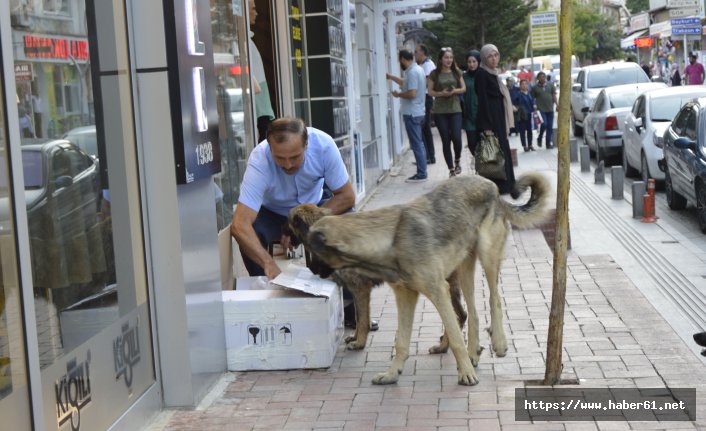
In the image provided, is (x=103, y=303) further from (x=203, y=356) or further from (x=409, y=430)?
(x=409, y=430)

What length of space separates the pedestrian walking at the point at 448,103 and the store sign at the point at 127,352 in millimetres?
11610

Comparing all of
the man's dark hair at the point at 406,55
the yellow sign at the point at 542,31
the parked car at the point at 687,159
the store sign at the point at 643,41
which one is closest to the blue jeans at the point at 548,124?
the man's dark hair at the point at 406,55

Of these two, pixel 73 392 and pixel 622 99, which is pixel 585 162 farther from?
pixel 73 392

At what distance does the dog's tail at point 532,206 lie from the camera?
6.93 meters

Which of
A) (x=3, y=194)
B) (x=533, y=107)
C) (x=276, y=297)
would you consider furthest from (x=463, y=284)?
(x=533, y=107)

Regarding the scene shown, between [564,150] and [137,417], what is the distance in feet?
8.95

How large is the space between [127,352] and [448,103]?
477 inches

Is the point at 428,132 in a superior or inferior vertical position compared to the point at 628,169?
superior

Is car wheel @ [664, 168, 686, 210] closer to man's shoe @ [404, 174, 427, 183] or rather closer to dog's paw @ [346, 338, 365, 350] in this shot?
man's shoe @ [404, 174, 427, 183]

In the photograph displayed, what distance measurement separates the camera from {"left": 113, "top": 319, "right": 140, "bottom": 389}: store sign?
18.0ft

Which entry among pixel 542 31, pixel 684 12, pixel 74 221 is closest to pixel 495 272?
pixel 74 221

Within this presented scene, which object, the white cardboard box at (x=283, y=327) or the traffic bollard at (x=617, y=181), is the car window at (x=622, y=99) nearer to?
the traffic bollard at (x=617, y=181)

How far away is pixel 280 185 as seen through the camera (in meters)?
7.57

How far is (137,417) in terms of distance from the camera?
18.7 feet
